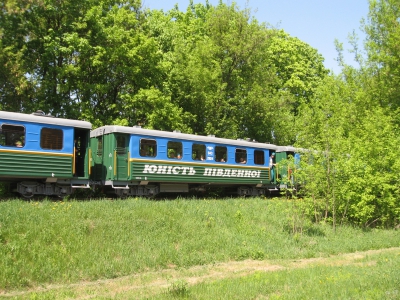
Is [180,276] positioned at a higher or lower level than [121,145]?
lower

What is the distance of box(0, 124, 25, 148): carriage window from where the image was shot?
13469mm

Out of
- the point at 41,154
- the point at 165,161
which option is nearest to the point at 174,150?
the point at 165,161

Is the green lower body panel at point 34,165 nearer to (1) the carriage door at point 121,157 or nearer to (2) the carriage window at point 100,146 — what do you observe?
(1) the carriage door at point 121,157

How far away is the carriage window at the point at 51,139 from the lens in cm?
1443

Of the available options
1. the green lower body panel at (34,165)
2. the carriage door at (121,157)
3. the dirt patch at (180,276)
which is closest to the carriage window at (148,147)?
the carriage door at (121,157)

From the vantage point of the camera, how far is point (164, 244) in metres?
11.4

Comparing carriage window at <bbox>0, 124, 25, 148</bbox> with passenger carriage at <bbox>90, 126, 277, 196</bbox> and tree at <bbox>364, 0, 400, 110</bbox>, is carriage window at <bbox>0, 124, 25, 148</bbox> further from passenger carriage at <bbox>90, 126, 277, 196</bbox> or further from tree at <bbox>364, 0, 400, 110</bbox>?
tree at <bbox>364, 0, 400, 110</bbox>

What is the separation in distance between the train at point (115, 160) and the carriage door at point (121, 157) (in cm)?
4

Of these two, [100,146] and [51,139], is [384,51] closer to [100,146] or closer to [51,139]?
[100,146]

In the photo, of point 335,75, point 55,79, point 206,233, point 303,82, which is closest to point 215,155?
point 206,233

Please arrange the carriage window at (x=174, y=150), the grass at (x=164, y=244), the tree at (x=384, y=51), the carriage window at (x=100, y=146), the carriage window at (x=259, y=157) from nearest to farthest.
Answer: the grass at (x=164, y=244) → the carriage window at (x=100, y=146) → the carriage window at (x=174, y=150) → the carriage window at (x=259, y=157) → the tree at (x=384, y=51)

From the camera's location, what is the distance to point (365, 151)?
1708cm

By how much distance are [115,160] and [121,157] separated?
292 millimetres

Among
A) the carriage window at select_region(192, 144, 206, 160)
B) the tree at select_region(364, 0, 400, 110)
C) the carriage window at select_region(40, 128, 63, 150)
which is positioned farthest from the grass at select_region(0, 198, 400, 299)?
the tree at select_region(364, 0, 400, 110)
